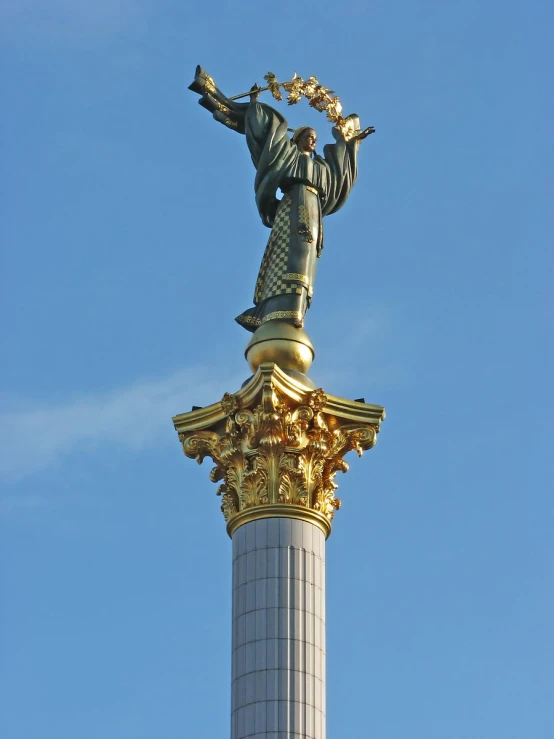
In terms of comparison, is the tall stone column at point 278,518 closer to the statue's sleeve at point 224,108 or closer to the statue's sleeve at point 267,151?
the statue's sleeve at point 267,151

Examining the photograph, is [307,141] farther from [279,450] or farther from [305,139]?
[279,450]

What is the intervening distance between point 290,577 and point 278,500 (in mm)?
1848

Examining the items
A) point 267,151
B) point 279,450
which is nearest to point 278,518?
point 279,450

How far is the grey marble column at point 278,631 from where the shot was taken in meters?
32.4

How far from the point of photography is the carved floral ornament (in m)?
35.3

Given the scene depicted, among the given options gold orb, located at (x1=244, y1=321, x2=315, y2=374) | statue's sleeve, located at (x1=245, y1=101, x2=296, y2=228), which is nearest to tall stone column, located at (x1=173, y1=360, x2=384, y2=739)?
gold orb, located at (x1=244, y1=321, x2=315, y2=374)

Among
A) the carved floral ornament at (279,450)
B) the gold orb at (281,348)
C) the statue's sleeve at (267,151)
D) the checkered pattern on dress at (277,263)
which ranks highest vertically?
the statue's sleeve at (267,151)

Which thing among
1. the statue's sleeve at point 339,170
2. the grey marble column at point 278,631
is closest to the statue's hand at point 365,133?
the statue's sleeve at point 339,170

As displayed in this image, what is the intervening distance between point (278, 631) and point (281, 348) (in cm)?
704

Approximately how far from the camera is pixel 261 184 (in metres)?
40.5

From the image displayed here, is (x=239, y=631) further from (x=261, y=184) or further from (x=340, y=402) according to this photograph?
(x=261, y=184)

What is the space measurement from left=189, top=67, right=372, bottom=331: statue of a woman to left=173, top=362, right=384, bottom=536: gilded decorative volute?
3.06 metres

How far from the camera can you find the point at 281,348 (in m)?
37.3

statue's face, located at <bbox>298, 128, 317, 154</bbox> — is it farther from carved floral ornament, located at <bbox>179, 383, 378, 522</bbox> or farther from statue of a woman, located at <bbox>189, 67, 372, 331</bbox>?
carved floral ornament, located at <bbox>179, 383, 378, 522</bbox>
